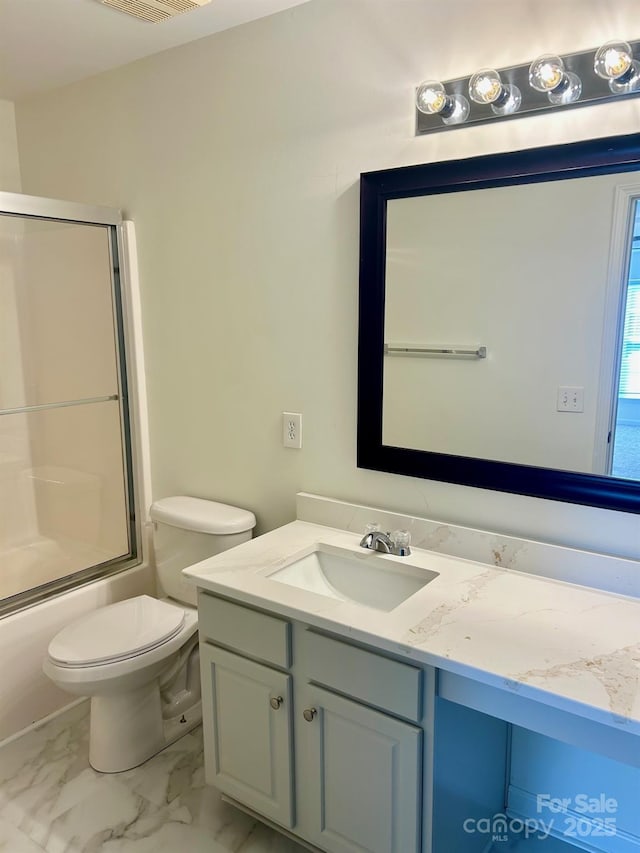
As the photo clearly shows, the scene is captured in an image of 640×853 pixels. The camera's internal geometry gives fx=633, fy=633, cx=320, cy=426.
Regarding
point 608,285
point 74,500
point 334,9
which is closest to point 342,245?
point 334,9

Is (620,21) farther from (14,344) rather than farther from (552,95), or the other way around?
(14,344)

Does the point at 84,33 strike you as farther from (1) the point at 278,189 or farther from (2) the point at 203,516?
(2) the point at 203,516

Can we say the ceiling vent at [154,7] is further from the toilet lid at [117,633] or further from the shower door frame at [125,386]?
the toilet lid at [117,633]

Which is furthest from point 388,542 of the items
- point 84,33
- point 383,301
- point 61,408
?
point 84,33

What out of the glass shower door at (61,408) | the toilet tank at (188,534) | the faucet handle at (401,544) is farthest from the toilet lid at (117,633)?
the faucet handle at (401,544)

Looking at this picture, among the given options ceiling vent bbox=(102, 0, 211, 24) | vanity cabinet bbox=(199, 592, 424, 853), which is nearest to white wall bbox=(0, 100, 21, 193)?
ceiling vent bbox=(102, 0, 211, 24)

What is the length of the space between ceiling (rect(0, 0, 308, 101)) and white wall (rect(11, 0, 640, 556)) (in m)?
0.06

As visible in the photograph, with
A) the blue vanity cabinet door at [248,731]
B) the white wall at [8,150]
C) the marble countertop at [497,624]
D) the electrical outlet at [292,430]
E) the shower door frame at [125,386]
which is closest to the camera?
the marble countertop at [497,624]

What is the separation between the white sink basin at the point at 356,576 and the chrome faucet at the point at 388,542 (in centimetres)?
3

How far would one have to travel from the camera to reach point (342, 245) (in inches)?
78.5

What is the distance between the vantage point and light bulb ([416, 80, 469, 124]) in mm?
1684

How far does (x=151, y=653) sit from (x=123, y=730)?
0.31 metres

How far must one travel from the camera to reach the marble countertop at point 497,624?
3.96 feet

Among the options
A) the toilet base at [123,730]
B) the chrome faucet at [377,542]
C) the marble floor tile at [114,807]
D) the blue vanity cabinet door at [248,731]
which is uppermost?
the chrome faucet at [377,542]
